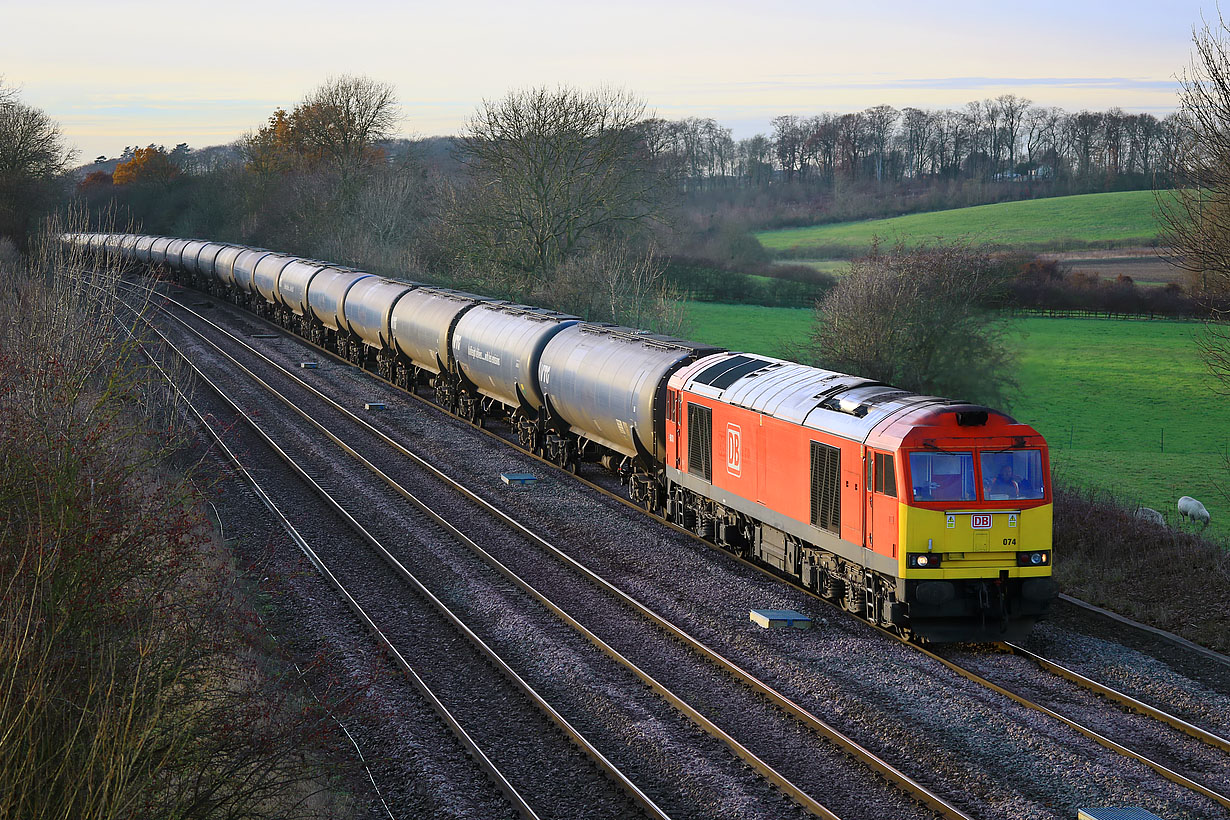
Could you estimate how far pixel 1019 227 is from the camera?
72.9 metres

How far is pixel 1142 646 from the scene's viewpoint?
14.8 m

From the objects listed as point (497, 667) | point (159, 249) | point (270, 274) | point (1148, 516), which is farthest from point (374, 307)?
point (159, 249)

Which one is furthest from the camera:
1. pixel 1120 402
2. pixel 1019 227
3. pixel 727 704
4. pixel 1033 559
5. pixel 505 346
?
pixel 1019 227

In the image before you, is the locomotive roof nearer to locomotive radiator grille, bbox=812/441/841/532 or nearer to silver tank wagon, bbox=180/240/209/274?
locomotive radiator grille, bbox=812/441/841/532

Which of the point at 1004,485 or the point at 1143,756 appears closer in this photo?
the point at 1143,756

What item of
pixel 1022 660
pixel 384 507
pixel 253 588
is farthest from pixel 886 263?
pixel 253 588

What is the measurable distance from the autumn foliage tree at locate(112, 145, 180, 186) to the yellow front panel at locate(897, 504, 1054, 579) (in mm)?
105498

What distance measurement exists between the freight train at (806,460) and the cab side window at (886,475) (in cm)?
3

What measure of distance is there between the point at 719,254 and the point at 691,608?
53683mm

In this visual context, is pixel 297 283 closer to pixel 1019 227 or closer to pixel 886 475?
pixel 886 475

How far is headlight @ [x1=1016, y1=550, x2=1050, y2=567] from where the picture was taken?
1404 cm

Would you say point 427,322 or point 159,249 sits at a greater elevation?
point 159,249

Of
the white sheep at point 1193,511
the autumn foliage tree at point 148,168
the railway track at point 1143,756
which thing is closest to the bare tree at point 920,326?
the white sheep at point 1193,511

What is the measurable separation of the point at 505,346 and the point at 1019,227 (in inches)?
2213
